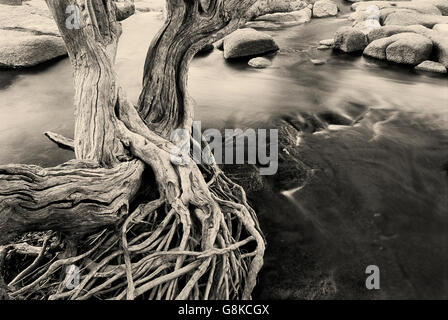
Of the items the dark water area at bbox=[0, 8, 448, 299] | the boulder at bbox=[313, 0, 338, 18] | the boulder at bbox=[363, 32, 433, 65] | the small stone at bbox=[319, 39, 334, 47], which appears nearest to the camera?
the dark water area at bbox=[0, 8, 448, 299]

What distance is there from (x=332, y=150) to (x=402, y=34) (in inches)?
167

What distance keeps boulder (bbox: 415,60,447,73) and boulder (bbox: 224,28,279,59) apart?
10.1 feet

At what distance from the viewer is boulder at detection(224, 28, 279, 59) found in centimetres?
816

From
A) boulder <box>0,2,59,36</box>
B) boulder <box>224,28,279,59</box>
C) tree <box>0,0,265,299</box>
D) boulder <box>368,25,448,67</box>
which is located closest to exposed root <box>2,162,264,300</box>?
tree <box>0,0,265,299</box>

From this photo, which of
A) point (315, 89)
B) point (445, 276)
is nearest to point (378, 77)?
point (315, 89)

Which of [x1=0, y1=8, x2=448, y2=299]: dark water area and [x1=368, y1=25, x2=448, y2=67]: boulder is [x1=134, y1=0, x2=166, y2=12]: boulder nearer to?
[x1=0, y1=8, x2=448, y2=299]: dark water area

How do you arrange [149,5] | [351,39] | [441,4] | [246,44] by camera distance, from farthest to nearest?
[149,5] → [441,4] → [246,44] → [351,39]

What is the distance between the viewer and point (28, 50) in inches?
307

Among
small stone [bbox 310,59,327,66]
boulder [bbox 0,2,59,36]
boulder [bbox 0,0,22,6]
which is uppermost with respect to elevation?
boulder [bbox 0,0,22,6]

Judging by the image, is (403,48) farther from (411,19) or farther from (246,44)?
(246,44)

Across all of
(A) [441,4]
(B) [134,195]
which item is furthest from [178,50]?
(A) [441,4]

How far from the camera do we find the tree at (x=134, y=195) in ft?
8.20

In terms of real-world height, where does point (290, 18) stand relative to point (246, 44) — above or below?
above
